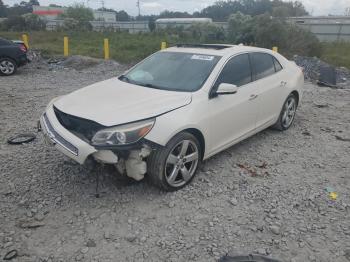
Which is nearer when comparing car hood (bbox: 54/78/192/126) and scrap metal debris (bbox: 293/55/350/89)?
car hood (bbox: 54/78/192/126)

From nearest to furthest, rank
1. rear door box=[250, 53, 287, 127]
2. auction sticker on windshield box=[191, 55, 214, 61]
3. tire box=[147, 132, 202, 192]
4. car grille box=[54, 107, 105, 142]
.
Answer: car grille box=[54, 107, 105, 142] < tire box=[147, 132, 202, 192] < auction sticker on windshield box=[191, 55, 214, 61] < rear door box=[250, 53, 287, 127]

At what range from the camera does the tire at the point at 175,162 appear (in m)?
3.79

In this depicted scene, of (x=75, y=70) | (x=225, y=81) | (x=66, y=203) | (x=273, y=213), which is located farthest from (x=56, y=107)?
(x=75, y=70)

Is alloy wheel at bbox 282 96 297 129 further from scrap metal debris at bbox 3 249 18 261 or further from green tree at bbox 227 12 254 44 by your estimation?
green tree at bbox 227 12 254 44

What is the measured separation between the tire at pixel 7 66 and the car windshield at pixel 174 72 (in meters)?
8.35

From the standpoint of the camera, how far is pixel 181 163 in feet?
13.4

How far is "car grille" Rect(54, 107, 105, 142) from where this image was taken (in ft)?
11.7

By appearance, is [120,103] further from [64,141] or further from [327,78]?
[327,78]

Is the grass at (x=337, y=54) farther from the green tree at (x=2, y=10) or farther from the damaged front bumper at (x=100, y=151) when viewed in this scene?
the green tree at (x=2, y=10)

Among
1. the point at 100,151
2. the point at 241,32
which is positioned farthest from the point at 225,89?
the point at 241,32

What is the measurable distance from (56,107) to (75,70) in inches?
384

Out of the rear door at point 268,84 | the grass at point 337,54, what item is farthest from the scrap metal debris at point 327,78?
the rear door at point 268,84

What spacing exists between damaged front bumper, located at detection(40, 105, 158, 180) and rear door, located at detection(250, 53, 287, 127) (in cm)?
235

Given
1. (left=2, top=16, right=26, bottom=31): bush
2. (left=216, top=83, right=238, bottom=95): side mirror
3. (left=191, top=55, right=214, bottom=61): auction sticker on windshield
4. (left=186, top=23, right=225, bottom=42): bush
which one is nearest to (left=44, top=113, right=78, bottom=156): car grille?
(left=216, top=83, right=238, bottom=95): side mirror
